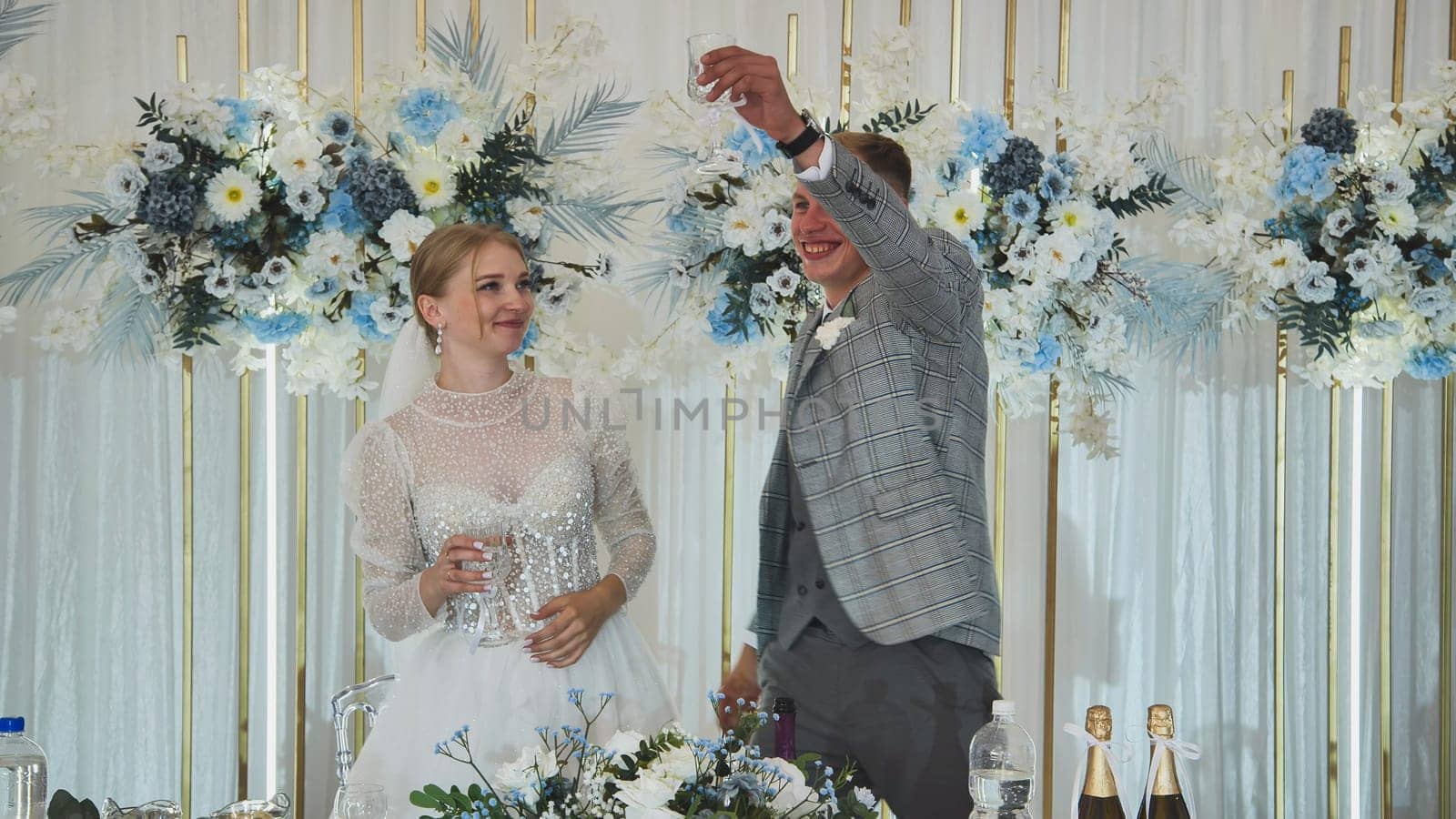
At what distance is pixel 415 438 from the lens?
2697 mm

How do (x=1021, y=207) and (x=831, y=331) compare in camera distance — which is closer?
(x=831, y=331)

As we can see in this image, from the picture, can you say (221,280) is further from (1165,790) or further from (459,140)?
(1165,790)

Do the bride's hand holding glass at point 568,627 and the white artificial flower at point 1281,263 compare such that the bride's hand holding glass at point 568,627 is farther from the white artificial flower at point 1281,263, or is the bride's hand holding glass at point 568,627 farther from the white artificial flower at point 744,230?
the white artificial flower at point 1281,263

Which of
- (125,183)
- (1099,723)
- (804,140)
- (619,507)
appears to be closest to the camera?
(1099,723)

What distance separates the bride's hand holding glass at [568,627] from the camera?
8.43 ft

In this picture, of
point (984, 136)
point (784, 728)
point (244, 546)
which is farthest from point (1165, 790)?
point (244, 546)

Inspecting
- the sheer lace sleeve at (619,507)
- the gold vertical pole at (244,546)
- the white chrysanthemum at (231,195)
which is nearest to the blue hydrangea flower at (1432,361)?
the sheer lace sleeve at (619,507)

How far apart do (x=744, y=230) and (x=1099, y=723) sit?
1.74 meters

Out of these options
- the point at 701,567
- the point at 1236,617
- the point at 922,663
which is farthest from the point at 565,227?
the point at 1236,617

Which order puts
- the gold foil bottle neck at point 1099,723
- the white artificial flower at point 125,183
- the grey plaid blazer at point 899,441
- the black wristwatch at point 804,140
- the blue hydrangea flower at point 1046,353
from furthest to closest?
the blue hydrangea flower at point 1046,353
the white artificial flower at point 125,183
the grey plaid blazer at point 899,441
the black wristwatch at point 804,140
the gold foil bottle neck at point 1099,723

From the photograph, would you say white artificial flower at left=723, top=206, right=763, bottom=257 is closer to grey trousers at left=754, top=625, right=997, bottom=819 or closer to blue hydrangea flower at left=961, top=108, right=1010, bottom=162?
blue hydrangea flower at left=961, top=108, right=1010, bottom=162

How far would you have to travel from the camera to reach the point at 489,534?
264 cm

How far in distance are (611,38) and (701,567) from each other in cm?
145

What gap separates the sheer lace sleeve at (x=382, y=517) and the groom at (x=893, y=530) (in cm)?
71
